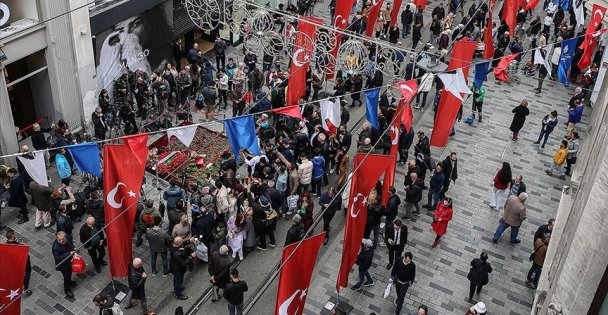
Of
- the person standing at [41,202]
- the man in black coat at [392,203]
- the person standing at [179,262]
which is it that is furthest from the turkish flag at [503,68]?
the person standing at [41,202]

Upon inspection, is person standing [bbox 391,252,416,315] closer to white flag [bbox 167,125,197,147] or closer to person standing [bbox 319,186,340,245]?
person standing [bbox 319,186,340,245]

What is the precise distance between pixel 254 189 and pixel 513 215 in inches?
264

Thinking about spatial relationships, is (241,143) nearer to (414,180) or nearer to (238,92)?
(414,180)

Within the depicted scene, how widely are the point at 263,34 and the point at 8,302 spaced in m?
11.6

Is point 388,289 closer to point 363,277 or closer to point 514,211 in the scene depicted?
point 363,277

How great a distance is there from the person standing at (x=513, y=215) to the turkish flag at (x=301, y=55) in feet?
24.1

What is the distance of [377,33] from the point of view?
95.4ft

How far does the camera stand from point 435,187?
1767 cm

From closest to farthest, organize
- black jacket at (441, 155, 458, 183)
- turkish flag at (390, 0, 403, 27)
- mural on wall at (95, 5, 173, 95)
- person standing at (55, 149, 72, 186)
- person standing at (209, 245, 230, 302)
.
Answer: person standing at (209, 245, 230, 302), person standing at (55, 149, 72, 186), black jacket at (441, 155, 458, 183), mural on wall at (95, 5, 173, 95), turkish flag at (390, 0, 403, 27)

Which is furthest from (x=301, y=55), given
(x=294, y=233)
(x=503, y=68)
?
(x=294, y=233)

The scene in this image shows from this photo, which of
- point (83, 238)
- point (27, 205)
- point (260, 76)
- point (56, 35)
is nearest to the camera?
point (83, 238)

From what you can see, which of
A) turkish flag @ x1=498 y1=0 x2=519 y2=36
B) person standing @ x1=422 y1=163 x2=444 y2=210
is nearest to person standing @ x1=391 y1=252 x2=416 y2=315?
person standing @ x1=422 y1=163 x2=444 y2=210

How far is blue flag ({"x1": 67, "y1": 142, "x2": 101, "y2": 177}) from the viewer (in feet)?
44.0

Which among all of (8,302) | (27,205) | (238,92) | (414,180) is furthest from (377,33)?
(8,302)
